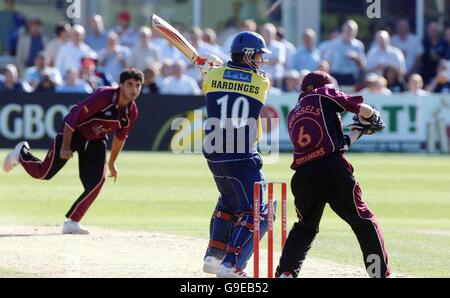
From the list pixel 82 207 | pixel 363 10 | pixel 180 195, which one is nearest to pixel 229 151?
pixel 82 207

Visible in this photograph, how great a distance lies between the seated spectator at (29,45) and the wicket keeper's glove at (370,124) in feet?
57.1

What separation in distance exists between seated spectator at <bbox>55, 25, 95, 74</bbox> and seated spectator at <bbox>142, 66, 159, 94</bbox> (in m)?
1.36

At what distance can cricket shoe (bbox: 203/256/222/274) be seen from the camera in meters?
10.1

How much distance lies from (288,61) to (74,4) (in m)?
9.19

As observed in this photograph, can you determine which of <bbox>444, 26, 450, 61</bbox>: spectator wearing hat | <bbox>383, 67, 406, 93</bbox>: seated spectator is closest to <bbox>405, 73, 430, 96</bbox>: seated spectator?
<bbox>383, 67, 406, 93</bbox>: seated spectator

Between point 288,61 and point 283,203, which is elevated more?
point 288,61

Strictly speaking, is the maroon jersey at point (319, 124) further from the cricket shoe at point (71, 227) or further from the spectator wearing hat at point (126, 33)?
the spectator wearing hat at point (126, 33)

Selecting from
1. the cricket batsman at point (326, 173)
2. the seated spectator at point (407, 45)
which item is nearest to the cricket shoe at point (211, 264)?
the cricket batsman at point (326, 173)

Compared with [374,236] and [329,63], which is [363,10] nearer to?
[329,63]

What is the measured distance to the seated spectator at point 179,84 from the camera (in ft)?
79.3

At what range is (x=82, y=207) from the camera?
12.6 meters
